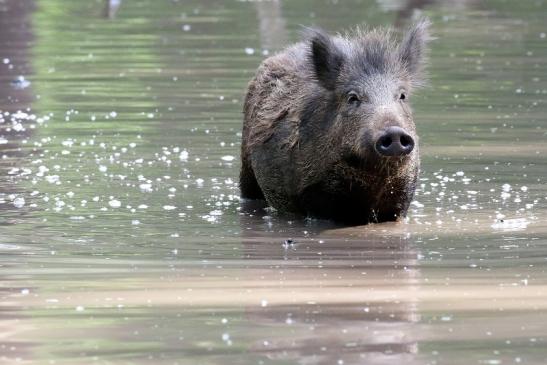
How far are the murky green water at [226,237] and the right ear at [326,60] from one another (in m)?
1.16

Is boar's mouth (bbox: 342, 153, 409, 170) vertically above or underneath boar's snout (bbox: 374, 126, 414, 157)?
underneath

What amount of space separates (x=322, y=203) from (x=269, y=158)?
0.69 m

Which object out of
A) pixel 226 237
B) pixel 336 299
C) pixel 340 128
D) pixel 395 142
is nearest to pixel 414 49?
pixel 340 128

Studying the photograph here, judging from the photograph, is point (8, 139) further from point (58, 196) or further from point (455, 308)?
point (455, 308)

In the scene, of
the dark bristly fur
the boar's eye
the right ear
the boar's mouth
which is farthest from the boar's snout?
the right ear

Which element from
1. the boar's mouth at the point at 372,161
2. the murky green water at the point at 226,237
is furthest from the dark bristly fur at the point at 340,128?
the murky green water at the point at 226,237

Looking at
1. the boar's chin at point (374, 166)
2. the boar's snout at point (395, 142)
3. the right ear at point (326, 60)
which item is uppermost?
the right ear at point (326, 60)

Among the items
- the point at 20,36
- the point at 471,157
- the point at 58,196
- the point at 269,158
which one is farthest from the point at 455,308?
the point at 20,36

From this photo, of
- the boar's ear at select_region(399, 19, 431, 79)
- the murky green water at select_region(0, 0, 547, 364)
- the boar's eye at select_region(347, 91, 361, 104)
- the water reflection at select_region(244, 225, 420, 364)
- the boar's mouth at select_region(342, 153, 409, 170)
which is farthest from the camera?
the boar's ear at select_region(399, 19, 431, 79)

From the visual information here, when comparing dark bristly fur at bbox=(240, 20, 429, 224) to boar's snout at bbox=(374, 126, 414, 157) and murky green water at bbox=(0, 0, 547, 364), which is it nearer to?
boar's snout at bbox=(374, 126, 414, 157)

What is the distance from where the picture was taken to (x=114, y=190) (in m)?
13.2

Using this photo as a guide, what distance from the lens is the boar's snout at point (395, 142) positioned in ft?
36.2

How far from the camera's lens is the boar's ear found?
12.3 meters

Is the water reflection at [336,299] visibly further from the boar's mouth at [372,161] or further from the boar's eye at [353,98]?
the boar's eye at [353,98]
